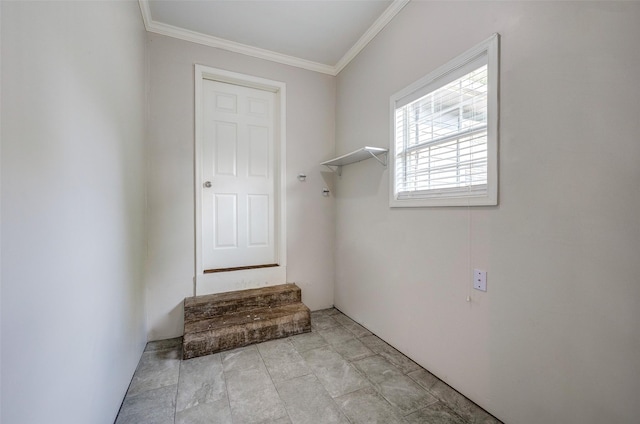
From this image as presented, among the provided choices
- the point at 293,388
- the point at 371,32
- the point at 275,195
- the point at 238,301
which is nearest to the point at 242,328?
the point at 238,301

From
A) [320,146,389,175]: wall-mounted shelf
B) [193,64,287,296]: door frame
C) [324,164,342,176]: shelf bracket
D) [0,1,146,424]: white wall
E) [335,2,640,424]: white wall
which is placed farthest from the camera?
[324,164,342,176]: shelf bracket

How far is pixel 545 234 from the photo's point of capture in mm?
1234

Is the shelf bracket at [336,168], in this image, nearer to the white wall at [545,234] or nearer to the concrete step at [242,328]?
the white wall at [545,234]

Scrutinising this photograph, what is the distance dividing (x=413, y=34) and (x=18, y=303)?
2.52 m

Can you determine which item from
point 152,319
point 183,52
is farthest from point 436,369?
point 183,52

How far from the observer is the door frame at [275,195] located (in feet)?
8.25

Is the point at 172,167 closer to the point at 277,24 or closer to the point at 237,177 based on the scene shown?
the point at 237,177

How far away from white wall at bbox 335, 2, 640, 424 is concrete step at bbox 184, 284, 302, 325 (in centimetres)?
125

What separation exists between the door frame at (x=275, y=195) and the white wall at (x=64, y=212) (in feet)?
2.68

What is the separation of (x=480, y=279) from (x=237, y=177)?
2.31m

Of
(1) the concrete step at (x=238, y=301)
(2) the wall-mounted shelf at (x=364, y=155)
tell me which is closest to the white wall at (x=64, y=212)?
(1) the concrete step at (x=238, y=301)

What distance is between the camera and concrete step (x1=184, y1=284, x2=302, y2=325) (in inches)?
91.4

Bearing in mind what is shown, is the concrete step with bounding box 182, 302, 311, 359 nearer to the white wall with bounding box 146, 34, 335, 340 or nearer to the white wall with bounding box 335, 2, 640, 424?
the white wall with bounding box 146, 34, 335, 340

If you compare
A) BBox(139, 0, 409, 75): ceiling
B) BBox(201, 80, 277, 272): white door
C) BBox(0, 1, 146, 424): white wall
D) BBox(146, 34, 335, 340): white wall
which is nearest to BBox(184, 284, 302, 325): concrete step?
BBox(146, 34, 335, 340): white wall
